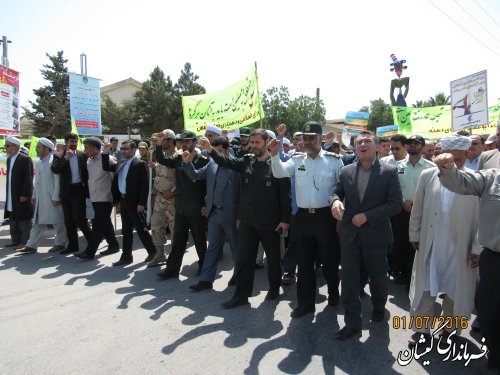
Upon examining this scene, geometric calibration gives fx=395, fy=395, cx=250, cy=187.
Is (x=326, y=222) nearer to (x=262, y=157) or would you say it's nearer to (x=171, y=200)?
(x=262, y=157)

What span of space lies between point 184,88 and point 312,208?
40227mm

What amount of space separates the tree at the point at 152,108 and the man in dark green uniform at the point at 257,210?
3512cm

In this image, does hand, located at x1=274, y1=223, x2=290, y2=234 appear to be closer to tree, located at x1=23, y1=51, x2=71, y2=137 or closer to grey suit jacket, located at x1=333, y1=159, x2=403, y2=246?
grey suit jacket, located at x1=333, y1=159, x2=403, y2=246

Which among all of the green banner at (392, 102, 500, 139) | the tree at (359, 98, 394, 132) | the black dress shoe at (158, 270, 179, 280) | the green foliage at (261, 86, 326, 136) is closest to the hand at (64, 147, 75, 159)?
the black dress shoe at (158, 270, 179, 280)

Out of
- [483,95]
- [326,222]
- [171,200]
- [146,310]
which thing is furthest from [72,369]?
[483,95]

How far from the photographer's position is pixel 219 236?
17.4ft

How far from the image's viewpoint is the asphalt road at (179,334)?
3262mm

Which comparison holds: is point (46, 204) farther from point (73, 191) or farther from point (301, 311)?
point (301, 311)

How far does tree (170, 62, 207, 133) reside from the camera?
39.4 meters

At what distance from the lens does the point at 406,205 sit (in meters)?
5.10

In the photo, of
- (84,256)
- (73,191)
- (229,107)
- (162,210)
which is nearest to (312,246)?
(162,210)

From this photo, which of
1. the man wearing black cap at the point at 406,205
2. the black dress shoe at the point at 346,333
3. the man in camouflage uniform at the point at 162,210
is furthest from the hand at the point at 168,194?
the black dress shoe at the point at 346,333

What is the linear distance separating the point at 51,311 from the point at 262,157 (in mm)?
2980

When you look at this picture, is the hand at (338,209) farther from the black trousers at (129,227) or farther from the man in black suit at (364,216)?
the black trousers at (129,227)
